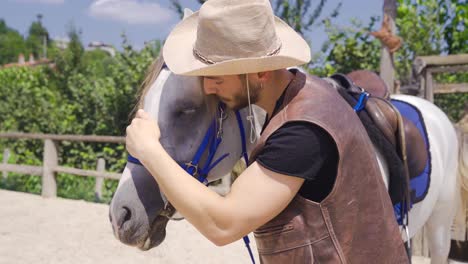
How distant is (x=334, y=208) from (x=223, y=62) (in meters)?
0.46

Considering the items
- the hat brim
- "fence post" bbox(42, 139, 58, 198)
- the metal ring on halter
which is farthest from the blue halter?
"fence post" bbox(42, 139, 58, 198)

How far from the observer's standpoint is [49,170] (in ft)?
26.0

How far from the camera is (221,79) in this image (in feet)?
4.32

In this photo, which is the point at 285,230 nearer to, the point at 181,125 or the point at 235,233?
the point at 235,233

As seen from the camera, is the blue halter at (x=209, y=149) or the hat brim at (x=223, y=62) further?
the blue halter at (x=209, y=149)

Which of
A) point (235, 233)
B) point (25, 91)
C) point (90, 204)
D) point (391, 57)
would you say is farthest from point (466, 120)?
point (25, 91)

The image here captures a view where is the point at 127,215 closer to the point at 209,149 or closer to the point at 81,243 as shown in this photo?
the point at 209,149

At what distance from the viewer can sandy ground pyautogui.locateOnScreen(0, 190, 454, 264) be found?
472 cm

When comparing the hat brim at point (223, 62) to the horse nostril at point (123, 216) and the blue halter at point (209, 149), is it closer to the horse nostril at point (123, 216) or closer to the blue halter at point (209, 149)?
the blue halter at point (209, 149)

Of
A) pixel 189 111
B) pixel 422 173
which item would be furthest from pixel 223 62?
pixel 422 173

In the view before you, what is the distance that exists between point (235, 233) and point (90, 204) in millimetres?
6493

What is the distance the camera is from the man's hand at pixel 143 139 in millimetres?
1238

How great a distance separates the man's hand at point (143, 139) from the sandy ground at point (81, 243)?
11.5 feet

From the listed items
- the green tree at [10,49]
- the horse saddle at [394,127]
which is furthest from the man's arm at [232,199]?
the green tree at [10,49]
